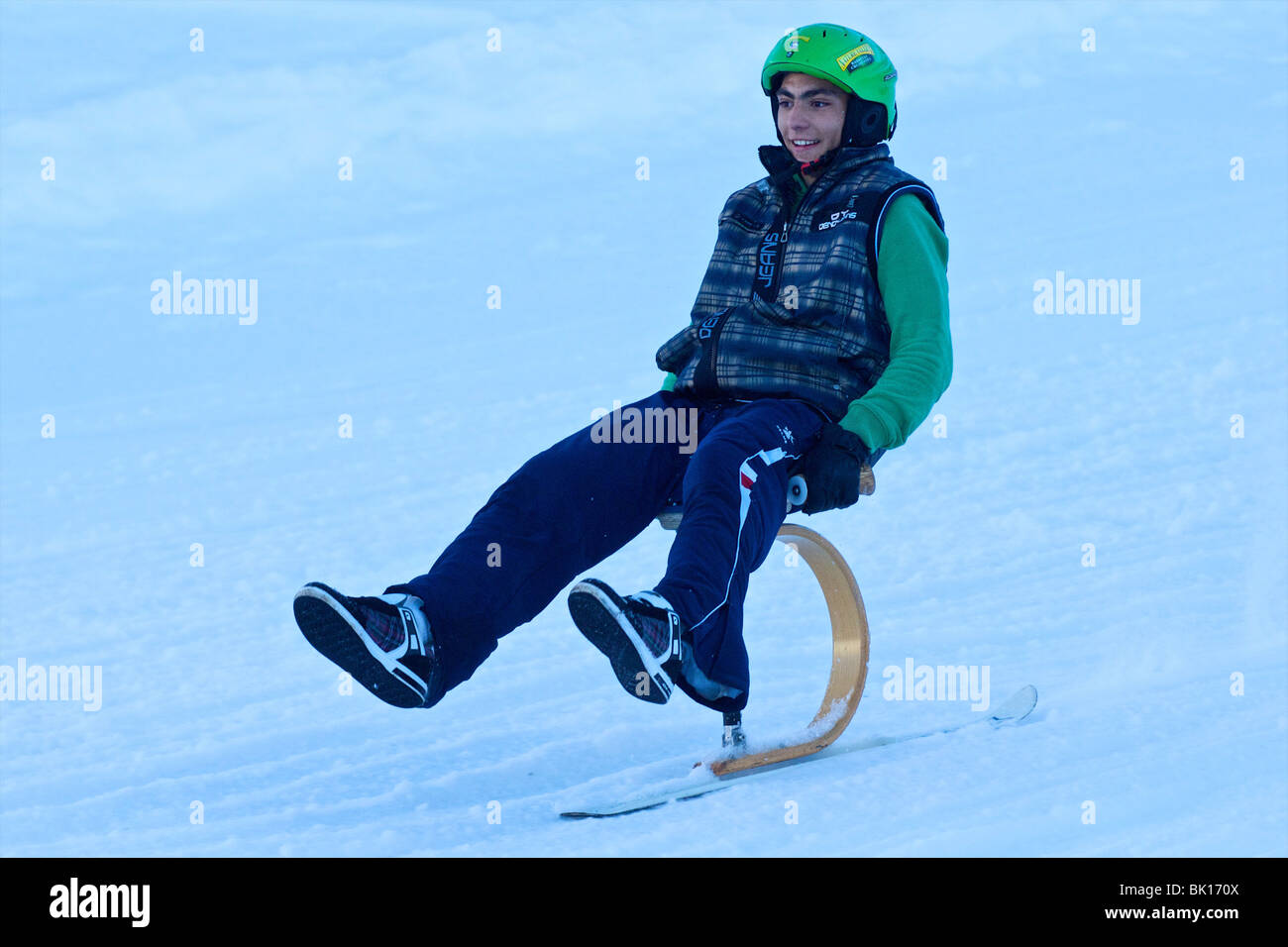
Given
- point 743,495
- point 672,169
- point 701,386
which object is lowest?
point 743,495

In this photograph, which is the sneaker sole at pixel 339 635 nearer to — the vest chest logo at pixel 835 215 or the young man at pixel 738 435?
the young man at pixel 738 435

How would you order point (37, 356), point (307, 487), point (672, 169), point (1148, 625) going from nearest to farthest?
point (1148, 625) → point (307, 487) → point (37, 356) → point (672, 169)

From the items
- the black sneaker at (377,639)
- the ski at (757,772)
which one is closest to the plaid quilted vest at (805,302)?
the ski at (757,772)

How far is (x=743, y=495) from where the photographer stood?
313 centimetres

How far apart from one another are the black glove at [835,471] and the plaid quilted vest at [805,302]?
0.19 meters

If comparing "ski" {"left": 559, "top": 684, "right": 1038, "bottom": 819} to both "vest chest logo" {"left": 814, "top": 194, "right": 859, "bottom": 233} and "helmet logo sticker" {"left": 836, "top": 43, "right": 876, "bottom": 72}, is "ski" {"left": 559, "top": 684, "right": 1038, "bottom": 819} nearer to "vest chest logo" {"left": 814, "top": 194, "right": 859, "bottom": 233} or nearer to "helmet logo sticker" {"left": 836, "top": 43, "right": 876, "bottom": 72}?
"vest chest logo" {"left": 814, "top": 194, "right": 859, "bottom": 233}

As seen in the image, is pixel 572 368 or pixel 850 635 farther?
pixel 572 368

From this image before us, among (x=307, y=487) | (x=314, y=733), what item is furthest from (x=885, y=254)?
(x=307, y=487)

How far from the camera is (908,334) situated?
3.44 metres

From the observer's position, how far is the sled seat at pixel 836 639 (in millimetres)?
3650

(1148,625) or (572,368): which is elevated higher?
(572,368)

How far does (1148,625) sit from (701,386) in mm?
1718

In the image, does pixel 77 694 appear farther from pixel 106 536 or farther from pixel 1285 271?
pixel 1285 271

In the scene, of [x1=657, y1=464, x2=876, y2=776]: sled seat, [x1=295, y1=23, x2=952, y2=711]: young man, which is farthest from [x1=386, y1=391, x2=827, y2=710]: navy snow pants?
[x1=657, y1=464, x2=876, y2=776]: sled seat
